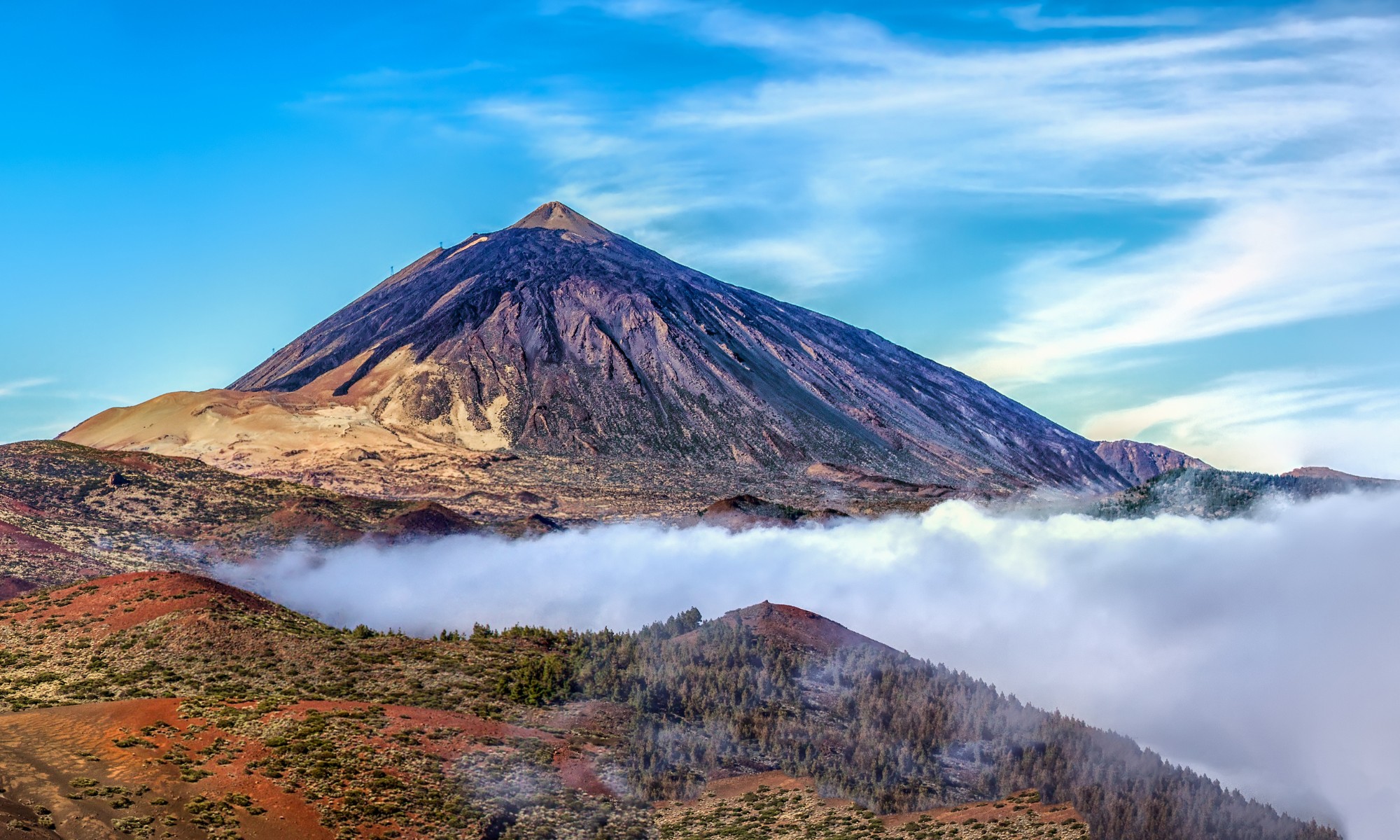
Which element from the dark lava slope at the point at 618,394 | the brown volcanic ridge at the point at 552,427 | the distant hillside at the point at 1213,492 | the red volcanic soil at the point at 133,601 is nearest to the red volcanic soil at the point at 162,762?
the red volcanic soil at the point at 133,601

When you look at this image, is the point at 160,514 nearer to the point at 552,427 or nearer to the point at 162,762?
the point at 552,427

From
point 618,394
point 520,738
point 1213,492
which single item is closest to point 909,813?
point 520,738

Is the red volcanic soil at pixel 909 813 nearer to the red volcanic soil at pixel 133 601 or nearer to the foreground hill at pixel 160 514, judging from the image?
the red volcanic soil at pixel 133 601

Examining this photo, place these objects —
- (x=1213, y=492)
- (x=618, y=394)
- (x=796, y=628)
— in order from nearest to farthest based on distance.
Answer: (x=796, y=628) → (x=1213, y=492) → (x=618, y=394)

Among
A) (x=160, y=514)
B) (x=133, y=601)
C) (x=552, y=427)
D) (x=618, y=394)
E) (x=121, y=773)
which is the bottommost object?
(x=121, y=773)

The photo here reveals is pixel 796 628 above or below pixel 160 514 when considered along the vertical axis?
below

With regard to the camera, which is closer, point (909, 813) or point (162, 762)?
point (162, 762)

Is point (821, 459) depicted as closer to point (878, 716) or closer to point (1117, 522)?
point (1117, 522)
